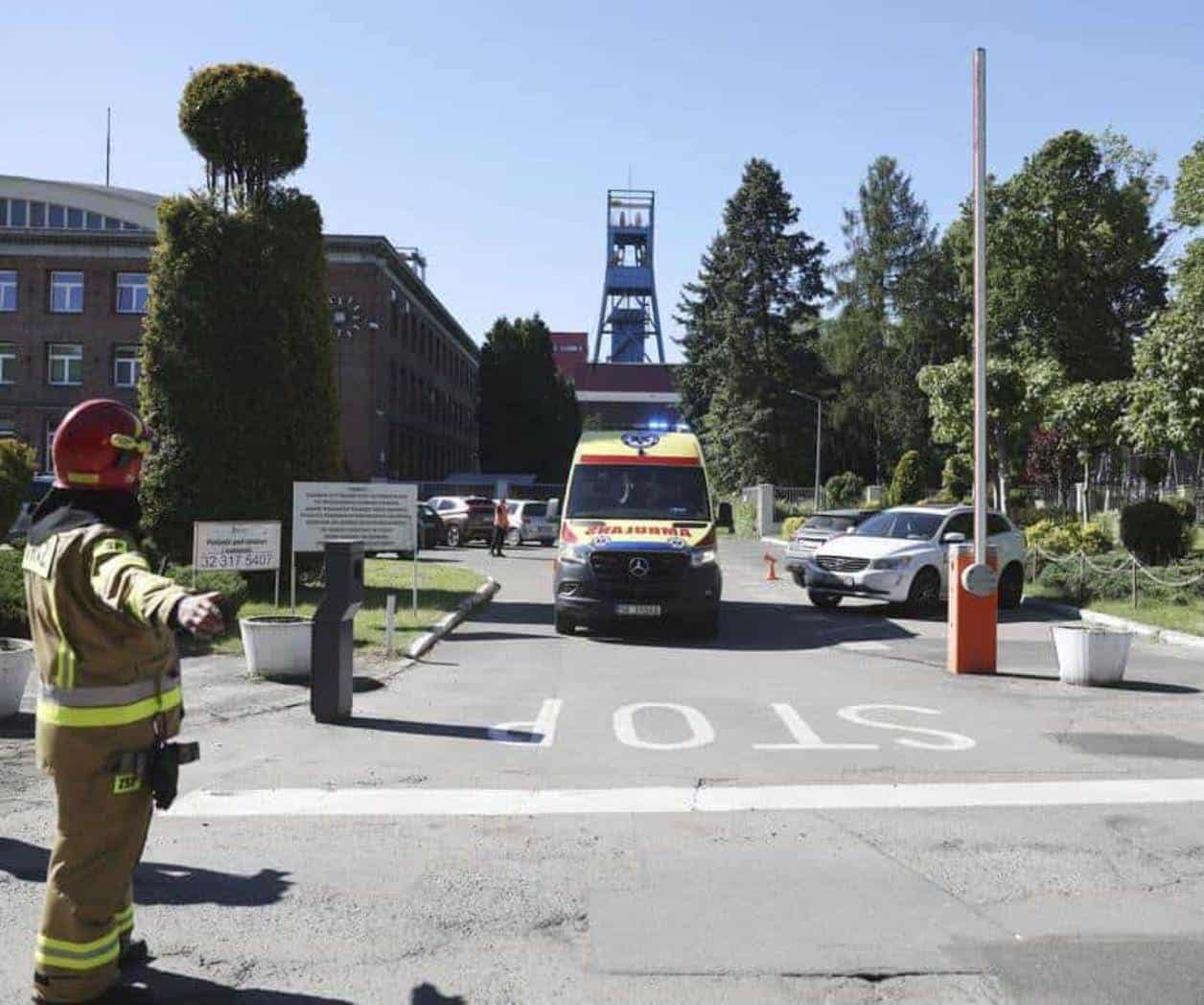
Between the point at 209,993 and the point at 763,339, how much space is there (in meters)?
60.1

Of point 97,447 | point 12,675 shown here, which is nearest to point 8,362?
point 12,675

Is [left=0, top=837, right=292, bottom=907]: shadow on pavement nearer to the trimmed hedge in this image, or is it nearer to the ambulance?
the trimmed hedge

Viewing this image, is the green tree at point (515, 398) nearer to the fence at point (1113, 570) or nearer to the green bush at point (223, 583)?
the fence at point (1113, 570)

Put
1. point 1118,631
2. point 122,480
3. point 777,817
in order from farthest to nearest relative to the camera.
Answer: point 1118,631 < point 777,817 < point 122,480

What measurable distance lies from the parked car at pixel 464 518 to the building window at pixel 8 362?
24977 millimetres

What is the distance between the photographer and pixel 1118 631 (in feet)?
37.7

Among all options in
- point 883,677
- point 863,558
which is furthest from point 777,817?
point 863,558

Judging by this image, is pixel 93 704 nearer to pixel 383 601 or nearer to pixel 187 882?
pixel 187 882

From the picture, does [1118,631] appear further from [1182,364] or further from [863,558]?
[1182,364]

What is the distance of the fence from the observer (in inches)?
711

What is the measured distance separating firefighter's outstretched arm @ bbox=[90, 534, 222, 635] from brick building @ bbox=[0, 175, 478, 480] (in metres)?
50.5

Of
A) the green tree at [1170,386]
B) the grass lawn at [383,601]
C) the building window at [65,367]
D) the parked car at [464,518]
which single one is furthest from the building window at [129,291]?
the green tree at [1170,386]

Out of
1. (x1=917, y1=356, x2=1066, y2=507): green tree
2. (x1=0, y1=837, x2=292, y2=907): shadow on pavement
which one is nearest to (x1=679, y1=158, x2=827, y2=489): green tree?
(x1=917, y1=356, x2=1066, y2=507): green tree

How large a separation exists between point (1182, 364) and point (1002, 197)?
30.4m
